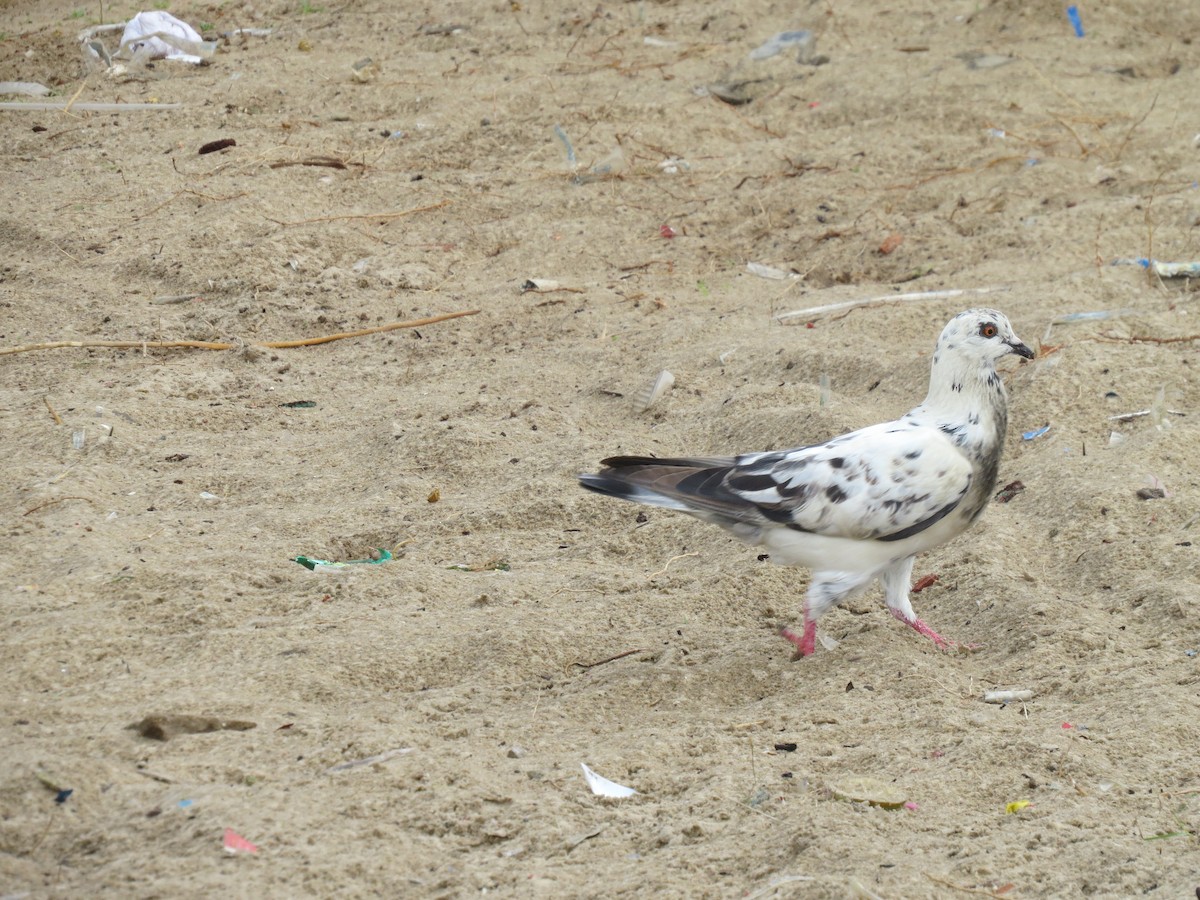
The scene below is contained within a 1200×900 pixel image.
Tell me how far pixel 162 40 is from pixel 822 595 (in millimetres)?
6414

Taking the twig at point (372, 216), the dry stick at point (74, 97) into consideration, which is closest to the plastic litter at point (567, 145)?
the twig at point (372, 216)

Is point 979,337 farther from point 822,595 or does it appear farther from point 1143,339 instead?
point 1143,339

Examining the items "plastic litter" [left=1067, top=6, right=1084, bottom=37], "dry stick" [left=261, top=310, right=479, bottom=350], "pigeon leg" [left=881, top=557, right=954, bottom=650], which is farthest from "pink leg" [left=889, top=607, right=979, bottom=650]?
"plastic litter" [left=1067, top=6, right=1084, bottom=37]

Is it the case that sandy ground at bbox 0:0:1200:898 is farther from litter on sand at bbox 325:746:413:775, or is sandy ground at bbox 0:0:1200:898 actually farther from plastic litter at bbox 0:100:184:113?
plastic litter at bbox 0:100:184:113

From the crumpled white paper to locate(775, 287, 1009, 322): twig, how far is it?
15.3 ft

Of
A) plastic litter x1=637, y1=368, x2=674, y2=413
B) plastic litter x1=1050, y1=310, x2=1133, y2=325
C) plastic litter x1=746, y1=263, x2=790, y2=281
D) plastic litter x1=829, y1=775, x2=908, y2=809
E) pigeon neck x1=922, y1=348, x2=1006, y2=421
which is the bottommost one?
plastic litter x1=637, y1=368, x2=674, y2=413

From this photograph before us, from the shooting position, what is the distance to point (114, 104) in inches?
292

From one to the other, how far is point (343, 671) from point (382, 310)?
2.88m

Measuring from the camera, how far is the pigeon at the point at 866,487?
3.53 metres

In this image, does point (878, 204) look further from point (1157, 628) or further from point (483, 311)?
point (1157, 628)

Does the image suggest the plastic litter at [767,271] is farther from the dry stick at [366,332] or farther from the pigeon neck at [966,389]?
the pigeon neck at [966,389]

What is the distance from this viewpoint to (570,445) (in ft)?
15.2

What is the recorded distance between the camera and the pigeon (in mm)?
3529

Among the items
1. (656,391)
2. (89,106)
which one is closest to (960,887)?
(656,391)
